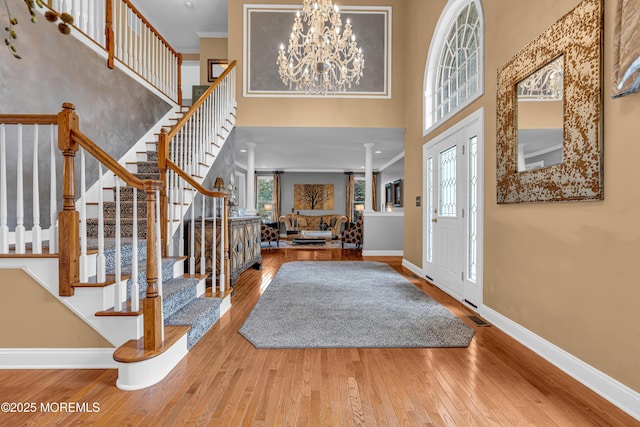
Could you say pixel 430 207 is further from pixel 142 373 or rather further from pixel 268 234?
pixel 268 234

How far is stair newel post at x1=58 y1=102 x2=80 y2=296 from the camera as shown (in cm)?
194

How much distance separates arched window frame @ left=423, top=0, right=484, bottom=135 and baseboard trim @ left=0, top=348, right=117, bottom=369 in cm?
391

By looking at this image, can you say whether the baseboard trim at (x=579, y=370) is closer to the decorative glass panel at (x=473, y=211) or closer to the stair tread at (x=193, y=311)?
the decorative glass panel at (x=473, y=211)

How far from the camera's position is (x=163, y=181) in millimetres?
2965

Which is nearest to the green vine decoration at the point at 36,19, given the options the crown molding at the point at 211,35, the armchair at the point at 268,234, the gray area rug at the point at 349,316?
the gray area rug at the point at 349,316

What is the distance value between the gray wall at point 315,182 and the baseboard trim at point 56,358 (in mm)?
10802

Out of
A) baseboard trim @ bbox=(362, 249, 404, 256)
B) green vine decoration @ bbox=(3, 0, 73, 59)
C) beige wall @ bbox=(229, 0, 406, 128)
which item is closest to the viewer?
green vine decoration @ bbox=(3, 0, 73, 59)

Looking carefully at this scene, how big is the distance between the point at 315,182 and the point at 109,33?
935 centimetres

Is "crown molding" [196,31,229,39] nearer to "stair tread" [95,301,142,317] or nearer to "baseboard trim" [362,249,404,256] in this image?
"baseboard trim" [362,249,404,256]

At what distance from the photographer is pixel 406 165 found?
584 centimetres

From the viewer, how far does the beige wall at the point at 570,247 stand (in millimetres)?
1632

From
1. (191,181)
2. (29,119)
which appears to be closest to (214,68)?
(191,181)

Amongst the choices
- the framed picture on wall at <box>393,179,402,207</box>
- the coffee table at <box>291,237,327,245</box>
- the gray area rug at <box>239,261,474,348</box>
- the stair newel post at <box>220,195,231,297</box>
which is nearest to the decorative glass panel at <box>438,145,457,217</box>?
the gray area rug at <box>239,261,474,348</box>

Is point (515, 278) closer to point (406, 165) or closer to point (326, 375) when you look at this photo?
point (326, 375)
